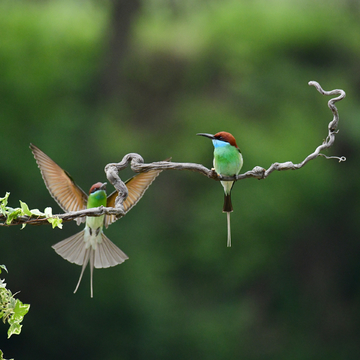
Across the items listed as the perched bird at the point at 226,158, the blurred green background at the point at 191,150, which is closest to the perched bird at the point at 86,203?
the perched bird at the point at 226,158

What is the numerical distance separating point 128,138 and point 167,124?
0.51 meters

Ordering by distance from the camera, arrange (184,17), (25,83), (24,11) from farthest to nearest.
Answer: (184,17)
(24,11)
(25,83)

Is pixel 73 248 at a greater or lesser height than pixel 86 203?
lesser

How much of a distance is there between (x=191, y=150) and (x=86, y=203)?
4319mm

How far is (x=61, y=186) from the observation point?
1.37 m

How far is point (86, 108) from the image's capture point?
235 inches

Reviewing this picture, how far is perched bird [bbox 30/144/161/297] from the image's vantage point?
130 centimetres

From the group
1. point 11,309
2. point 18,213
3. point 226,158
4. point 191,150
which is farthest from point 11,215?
point 191,150

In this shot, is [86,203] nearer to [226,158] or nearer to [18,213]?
[226,158]

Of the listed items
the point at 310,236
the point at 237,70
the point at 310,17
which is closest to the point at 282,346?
the point at 310,236

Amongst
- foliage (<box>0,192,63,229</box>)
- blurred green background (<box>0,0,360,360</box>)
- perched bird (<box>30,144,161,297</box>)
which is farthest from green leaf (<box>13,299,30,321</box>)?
blurred green background (<box>0,0,360,360</box>)

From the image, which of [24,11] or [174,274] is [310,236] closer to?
[174,274]

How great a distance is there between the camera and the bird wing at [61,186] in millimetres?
1355

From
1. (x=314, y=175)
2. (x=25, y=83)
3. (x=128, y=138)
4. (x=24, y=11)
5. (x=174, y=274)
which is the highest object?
(x=24, y=11)
